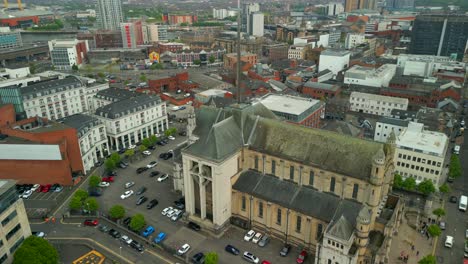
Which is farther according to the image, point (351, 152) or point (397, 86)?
point (397, 86)

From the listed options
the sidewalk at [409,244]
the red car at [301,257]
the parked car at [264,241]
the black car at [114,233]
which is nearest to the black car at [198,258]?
the parked car at [264,241]

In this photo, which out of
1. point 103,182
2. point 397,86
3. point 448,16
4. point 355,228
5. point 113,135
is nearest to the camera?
point 355,228

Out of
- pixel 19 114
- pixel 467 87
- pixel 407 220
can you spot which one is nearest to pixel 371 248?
pixel 407 220

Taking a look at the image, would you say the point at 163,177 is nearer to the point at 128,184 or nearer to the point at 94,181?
the point at 128,184

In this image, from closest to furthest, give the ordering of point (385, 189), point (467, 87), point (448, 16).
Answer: point (385, 189)
point (467, 87)
point (448, 16)

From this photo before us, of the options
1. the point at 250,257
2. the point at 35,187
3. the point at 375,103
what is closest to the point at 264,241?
the point at 250,257

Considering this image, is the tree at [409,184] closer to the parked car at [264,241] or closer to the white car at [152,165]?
the parked car at [264,241]

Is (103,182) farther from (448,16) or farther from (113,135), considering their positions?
(448,16)
